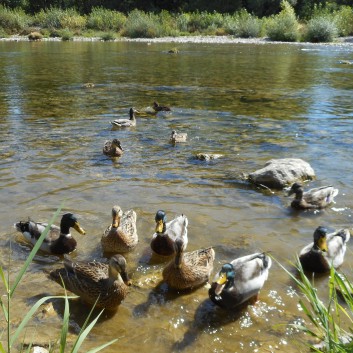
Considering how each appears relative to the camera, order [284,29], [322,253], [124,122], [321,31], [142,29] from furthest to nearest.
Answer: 1. [142,29]
2. [284,29]
3. [321,31]
4. [124,122]
5. [322,253]

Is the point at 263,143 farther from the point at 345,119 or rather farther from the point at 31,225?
the point at 31,225

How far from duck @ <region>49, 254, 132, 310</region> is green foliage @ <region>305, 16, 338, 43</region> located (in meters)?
39.9

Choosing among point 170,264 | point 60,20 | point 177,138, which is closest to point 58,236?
point 170,264

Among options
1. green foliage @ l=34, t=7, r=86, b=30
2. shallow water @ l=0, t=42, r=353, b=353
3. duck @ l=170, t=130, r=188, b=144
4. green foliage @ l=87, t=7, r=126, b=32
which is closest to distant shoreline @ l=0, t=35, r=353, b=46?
green foliage @ l=87, t=7, r=126, b=32

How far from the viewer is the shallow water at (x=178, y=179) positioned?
4145mm

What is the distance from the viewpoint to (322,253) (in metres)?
4.93

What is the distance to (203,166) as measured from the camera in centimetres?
825

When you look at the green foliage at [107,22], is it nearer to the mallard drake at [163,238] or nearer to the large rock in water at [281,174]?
the large rock in water at [281,174]

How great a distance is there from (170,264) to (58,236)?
1.50 metres

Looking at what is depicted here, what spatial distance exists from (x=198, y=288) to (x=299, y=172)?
3.50 m

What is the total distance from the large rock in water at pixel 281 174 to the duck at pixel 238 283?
9.11 ft

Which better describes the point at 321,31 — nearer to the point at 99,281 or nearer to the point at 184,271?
the point at 184,271

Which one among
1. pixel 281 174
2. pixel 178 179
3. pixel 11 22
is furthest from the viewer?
pixel 11 22

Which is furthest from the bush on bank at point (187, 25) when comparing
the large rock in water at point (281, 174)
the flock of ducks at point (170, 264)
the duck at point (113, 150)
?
the flock of ducks at point (170, 264)
